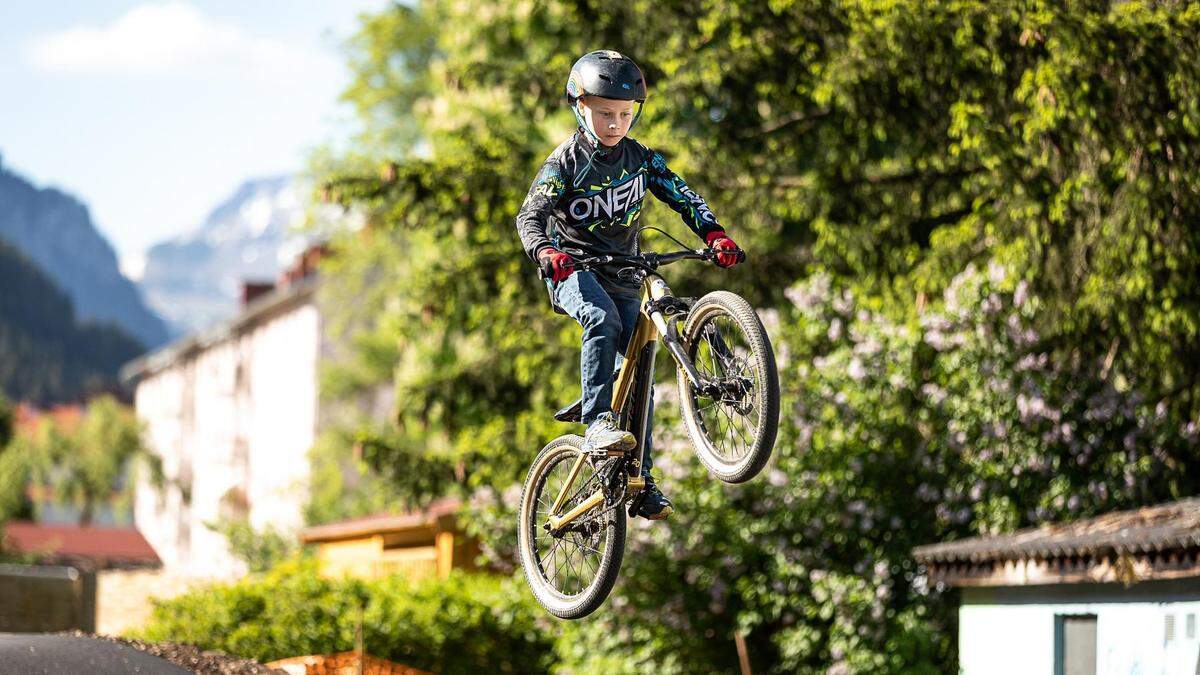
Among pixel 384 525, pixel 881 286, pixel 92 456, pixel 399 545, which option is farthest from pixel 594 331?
pixel 92 456

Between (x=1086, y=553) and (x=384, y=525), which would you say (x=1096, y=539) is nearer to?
(x=1086, y=553)

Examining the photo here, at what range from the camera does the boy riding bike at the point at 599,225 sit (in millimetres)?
7152

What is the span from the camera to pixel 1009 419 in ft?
66.9

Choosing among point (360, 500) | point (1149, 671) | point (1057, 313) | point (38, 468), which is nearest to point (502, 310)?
point (1057, 313)

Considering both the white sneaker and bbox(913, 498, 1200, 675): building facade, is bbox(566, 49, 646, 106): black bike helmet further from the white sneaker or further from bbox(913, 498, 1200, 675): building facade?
bbox(913, 498, 1200, 675): building facade

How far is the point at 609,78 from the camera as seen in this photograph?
698 cm

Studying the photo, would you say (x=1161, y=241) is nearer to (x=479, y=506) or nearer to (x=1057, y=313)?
(x=1057, y=313)

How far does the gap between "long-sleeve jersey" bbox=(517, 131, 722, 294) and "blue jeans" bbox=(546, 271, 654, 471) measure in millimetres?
185

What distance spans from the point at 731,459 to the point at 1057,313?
11.9 m

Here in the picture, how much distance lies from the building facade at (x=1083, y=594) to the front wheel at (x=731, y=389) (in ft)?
30.6

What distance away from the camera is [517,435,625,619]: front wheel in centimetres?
759

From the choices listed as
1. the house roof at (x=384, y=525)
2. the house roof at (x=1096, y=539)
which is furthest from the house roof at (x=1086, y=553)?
the house roof at (x=384, y=525)

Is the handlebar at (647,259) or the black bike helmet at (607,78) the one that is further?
the handlebar at (647,259)

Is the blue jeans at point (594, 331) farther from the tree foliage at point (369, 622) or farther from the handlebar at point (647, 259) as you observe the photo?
the tree foliage at point (369, 622)
